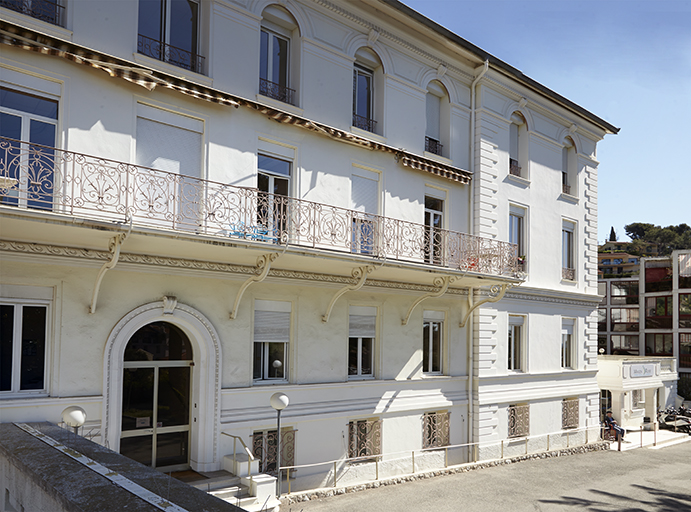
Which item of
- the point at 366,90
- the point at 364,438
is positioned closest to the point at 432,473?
the point at 364,438

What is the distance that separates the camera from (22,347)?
32.4 feet

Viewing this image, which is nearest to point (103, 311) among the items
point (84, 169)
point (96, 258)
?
point (96, 258)

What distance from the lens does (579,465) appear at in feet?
59.1

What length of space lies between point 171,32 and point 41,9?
2501mm

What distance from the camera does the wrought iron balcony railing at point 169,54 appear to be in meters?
11.4

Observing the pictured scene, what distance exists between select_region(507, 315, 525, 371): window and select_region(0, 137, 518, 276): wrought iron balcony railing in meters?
3.36

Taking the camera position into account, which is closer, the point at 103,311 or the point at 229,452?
the point at 103,311

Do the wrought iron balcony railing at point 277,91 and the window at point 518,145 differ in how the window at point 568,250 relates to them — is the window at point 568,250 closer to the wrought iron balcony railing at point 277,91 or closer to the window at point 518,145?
the window at point 518,145

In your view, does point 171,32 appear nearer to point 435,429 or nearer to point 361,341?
point 361,341

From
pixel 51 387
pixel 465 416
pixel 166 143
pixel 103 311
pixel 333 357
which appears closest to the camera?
pixel 51 387

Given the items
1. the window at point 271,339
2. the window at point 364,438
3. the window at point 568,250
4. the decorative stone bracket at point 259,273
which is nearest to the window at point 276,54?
the decorative stone bracket at point 259,273

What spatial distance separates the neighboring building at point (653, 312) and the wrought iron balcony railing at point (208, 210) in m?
35.3

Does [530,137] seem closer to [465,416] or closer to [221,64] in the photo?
[465,416]

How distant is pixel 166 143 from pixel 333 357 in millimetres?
6429
